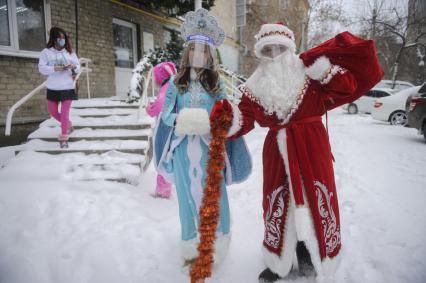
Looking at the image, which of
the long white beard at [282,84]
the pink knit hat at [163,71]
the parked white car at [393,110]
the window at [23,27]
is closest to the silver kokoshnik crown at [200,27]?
the long white beard at [282,84]

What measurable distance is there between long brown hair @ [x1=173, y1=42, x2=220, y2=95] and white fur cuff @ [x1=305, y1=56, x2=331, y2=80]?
776mm

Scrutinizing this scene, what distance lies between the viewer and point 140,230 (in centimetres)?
320

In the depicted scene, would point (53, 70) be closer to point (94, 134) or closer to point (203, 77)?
point (94, 134)

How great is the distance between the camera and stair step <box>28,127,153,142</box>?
530cm

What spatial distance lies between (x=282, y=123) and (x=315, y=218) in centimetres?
67

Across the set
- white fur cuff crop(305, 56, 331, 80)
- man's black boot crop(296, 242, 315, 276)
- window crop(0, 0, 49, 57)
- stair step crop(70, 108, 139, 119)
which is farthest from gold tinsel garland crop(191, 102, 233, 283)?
window crop(0, 0, 49, 57)

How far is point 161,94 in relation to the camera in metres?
3.72

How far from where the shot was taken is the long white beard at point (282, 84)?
2.10 meters

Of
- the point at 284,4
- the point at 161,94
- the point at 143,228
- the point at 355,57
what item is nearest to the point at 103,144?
the point at 161,94

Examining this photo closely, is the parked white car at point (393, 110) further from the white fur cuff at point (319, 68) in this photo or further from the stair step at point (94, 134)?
the white fur cuff at point (319, 68)

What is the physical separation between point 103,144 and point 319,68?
4.05 m

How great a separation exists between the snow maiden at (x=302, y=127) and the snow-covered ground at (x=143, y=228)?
1.50ft

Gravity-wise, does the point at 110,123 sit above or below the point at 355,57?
below

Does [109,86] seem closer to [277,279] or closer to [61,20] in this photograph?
[61,20]
